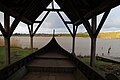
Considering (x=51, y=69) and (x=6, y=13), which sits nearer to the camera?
(x=6, y=13)

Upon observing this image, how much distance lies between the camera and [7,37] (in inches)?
212

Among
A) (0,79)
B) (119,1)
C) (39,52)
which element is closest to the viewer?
(119,1)

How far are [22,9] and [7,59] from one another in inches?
70.7

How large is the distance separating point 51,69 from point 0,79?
2.69 m

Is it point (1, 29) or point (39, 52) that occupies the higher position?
point (1, 29)

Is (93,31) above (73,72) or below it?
above

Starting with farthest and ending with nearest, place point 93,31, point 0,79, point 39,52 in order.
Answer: point 39,52 < point 93,31 < point 0,79

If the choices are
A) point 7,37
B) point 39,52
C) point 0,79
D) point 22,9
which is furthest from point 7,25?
point 39,52

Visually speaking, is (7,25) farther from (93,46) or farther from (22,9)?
(93,46)

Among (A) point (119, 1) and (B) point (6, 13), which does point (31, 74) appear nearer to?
(B) point (6, 13)

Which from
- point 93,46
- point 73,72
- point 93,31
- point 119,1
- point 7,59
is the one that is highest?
point 119,1

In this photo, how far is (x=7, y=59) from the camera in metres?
5.70

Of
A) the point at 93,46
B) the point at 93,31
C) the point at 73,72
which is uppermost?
the point at 93,31

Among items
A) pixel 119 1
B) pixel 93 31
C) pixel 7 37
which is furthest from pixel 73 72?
pixel 119 1
